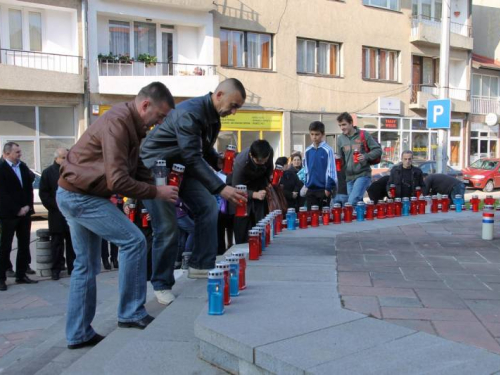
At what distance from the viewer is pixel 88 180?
11.6ft

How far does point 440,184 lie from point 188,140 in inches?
355

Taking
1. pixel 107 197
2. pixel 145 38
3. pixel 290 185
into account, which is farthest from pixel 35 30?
pixel 107 197

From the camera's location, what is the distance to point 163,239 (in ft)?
14.5

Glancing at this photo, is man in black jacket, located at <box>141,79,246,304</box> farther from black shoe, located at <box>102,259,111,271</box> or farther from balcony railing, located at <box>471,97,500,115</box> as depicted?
balcony railing, located at <box>471,97,500,115</box>

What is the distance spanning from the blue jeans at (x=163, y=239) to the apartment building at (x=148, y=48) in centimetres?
1584

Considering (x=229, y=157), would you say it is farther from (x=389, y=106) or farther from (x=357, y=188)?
(x=389, y=106)

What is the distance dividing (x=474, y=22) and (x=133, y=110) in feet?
120

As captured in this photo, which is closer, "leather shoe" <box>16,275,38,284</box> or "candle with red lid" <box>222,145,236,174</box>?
"candle with red lid" <box>222,145,236,174</box>

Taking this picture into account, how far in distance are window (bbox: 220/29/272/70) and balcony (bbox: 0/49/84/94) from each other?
236 inches

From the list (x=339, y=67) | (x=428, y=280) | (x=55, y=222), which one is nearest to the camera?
(x=428, y=280)

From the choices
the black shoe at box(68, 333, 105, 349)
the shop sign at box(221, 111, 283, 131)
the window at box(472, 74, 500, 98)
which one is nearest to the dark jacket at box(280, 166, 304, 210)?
the black shoe at box(68, 333, 105, 349)

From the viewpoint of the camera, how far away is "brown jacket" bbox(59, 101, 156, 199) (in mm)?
3510

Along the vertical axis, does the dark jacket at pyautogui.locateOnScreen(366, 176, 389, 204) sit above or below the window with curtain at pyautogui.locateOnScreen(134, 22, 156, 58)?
below

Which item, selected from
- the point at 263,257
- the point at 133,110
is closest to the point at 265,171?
the point at 263,257
